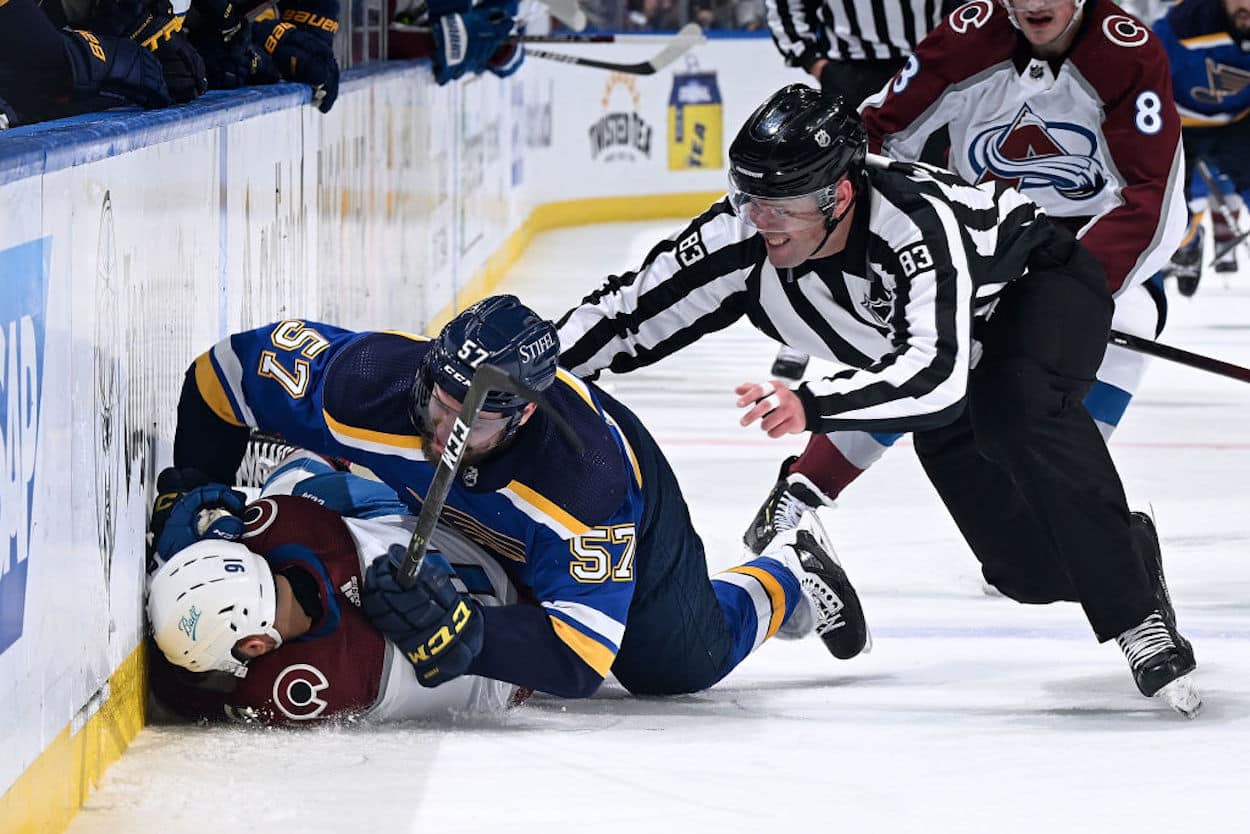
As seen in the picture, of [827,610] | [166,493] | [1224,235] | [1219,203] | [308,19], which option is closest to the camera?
[166,493]

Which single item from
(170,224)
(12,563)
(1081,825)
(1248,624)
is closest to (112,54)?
(170,224)

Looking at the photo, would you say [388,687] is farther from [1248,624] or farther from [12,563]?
[1248,624]

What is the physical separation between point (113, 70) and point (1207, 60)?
492cm

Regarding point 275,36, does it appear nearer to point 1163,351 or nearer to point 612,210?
point 1163,351

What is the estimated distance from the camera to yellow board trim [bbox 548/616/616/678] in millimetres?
2668

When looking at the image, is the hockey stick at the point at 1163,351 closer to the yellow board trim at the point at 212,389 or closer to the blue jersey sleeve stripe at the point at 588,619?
the blue jersey sleeve stripe at the point at 588,619

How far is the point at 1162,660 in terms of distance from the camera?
2953mm

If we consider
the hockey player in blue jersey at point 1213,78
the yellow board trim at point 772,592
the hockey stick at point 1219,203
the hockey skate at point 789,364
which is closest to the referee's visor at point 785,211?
the yellow board trim at point 772,592

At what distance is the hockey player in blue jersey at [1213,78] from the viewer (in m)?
6.92

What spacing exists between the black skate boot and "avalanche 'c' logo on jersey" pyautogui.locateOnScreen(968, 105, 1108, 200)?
653mm

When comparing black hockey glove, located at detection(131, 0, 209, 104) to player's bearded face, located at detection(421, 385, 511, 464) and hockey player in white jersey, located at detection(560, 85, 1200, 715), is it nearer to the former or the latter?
hockey player in white jersey, located at detection(560, 85, 1200, 715)

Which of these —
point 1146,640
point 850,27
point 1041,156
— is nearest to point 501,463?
point 1146,640

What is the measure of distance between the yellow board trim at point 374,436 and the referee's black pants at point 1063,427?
0.90m

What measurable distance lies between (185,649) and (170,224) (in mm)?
630
